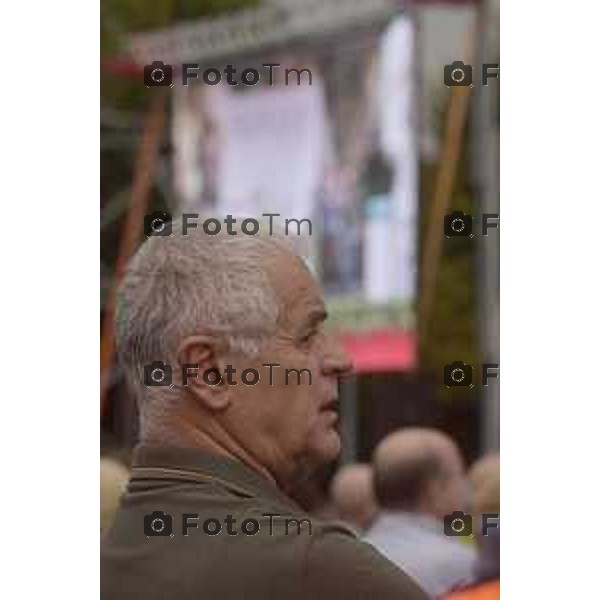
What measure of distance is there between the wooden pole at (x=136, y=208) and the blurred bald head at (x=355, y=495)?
222 millimetres

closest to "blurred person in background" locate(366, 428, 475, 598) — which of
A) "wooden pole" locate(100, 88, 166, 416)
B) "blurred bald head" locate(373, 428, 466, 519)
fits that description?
"blurred bald head" locate(373, 428, 466, 519)

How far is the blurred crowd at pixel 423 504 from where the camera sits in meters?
1.03

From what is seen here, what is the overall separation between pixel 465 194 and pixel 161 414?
47 cm

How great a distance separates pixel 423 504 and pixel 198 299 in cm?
56

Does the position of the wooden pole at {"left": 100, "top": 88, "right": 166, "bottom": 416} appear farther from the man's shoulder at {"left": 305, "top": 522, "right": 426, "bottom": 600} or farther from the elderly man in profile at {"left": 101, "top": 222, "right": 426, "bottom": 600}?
the man's shoulder at {"left": 305, "top": 522, "right": 426, "bottom": 600}

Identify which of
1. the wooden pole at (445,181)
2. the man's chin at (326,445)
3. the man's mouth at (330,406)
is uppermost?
the wooden pole at (445,181)

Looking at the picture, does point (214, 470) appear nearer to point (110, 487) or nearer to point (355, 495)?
point (110, 487)

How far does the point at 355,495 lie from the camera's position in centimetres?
127

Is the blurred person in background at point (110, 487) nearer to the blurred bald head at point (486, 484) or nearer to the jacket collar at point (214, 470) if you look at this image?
the jacket collar at point (214, 470)

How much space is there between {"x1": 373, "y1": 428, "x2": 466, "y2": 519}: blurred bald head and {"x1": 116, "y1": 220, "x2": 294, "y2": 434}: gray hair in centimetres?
51

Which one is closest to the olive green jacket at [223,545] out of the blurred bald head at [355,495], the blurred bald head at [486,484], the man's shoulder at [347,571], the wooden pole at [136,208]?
the man's shoulder at [347,571]

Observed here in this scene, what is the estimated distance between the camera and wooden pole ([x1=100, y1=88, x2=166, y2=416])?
0.96 meters

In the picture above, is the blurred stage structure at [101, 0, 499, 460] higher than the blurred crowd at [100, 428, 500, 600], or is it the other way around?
the blurred stage structure at [101, 0, 499, 460]

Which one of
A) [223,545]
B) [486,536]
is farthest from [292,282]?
[486,536]
